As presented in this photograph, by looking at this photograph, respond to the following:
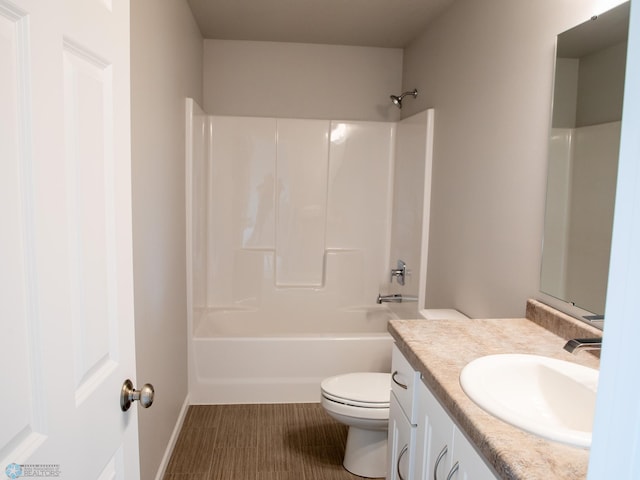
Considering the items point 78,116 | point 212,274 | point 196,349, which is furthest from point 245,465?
point 78,116

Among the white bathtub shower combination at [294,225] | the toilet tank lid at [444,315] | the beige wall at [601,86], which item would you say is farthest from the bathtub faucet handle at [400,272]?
the beige wall at [601,86]

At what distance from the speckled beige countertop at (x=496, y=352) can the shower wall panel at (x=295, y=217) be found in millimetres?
2109

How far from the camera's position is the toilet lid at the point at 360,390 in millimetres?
2326

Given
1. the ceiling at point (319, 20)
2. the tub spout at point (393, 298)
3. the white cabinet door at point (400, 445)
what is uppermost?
the ceiling at point (319, 20)

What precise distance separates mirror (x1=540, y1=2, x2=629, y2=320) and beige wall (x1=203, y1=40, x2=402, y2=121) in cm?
222

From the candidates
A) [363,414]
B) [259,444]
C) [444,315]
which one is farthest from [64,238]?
[259,444]

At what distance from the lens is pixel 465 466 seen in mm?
1141

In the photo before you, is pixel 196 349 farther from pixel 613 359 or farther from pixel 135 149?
pixel 613 359

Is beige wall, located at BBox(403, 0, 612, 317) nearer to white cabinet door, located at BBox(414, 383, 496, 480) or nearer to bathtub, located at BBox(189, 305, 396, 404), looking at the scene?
bathtub, located at BBox(189, 305, 396, 404)

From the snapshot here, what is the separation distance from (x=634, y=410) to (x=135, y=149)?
1803 millimetres

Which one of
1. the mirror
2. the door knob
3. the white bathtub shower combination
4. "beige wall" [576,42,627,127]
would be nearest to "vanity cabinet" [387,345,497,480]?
the mirror

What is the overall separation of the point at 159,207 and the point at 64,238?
5.14 feet

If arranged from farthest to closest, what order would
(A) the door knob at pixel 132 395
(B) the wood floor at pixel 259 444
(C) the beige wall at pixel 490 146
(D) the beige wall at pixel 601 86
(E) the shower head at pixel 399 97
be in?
1. (E) the shower head at pixel 399 97
2. (B) the wood floor at pixel 259 444
3. (C) the beige wall at pixel 490 146
4. (D) the beige wall at pixel 601 86
5. (A) the door knob at pixel 132 395

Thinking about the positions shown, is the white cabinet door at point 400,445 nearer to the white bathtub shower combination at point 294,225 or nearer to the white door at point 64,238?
the white door at point 64,238
